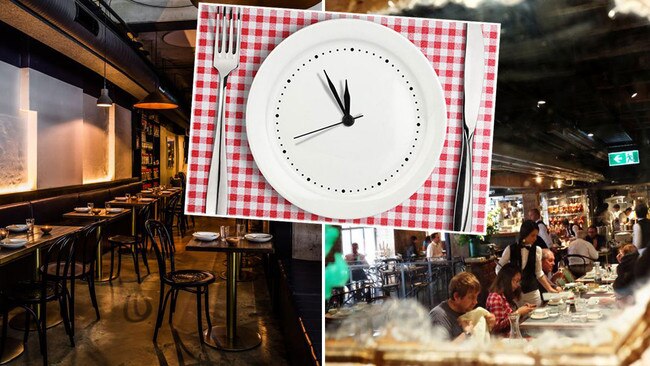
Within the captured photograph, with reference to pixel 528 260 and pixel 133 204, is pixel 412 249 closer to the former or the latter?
pixel 528 260

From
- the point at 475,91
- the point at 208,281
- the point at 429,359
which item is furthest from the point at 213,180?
the point at 208,281

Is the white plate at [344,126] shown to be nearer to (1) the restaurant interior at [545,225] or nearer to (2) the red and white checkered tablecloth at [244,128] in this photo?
(2) the red and white checkered tablecloth at [244,128]

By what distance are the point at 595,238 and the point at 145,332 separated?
3382 mm

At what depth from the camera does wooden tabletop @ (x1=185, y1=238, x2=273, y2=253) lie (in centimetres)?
318

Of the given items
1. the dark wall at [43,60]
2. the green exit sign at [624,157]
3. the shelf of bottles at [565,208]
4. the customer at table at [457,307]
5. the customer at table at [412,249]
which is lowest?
the customer at table at [457,307]

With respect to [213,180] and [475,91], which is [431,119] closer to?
[475,91]

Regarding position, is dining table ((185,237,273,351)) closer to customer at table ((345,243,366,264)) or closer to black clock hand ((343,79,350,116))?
customer at table ((345,243,366,264))

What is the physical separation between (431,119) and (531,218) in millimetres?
529

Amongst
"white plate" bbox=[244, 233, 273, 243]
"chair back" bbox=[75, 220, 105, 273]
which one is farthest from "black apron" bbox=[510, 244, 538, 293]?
"chair back" bbox=[75, 220, 105, 273]

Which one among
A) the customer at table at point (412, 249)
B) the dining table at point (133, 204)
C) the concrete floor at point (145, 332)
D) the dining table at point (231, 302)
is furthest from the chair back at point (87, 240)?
the customer at table at point (412, 249)

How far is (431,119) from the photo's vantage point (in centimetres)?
87

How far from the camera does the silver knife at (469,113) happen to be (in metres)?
0.90

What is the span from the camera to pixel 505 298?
46.5 inches

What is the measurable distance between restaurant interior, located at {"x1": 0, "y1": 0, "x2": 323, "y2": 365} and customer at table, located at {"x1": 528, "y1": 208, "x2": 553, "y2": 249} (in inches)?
31.3
